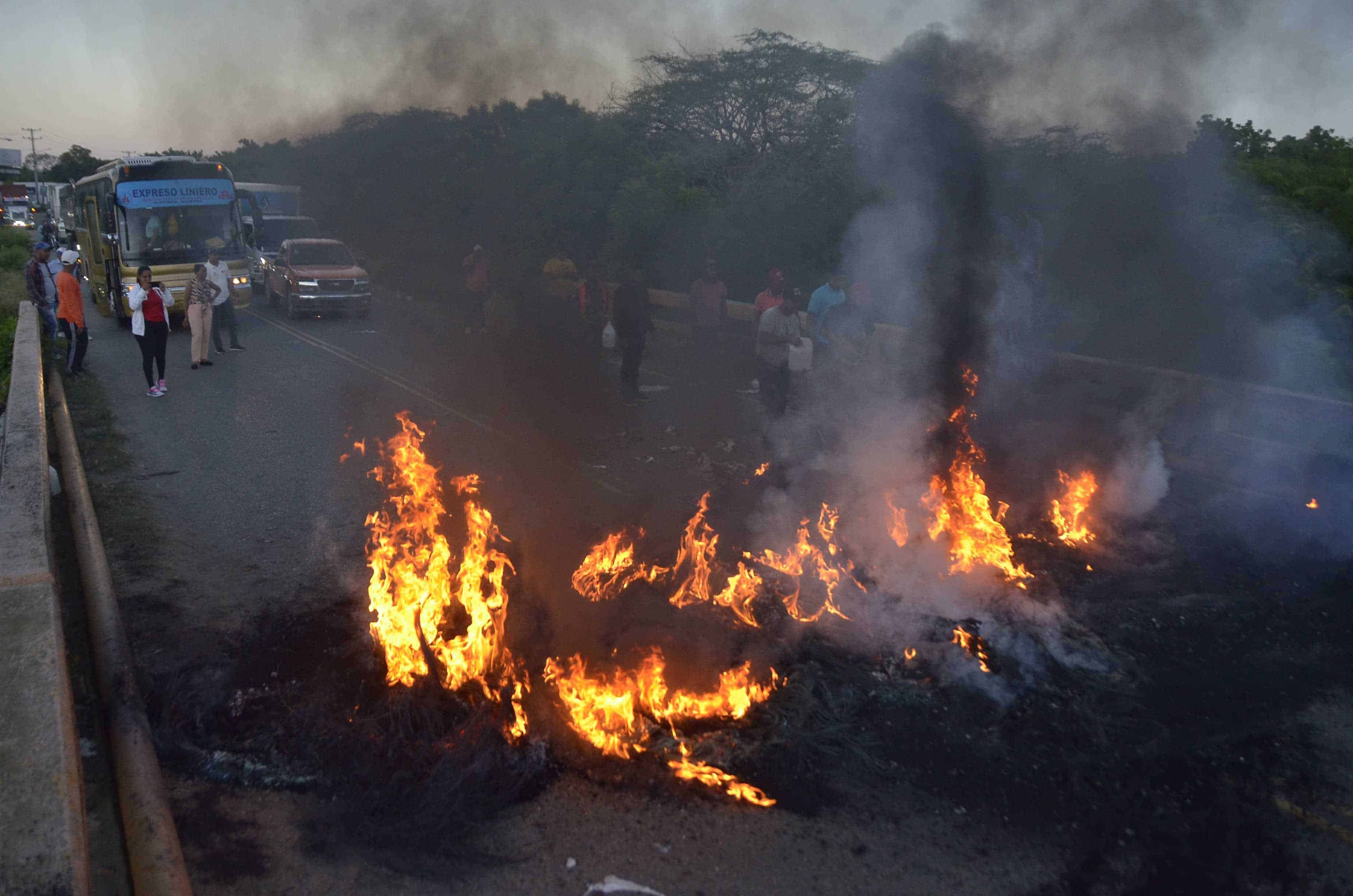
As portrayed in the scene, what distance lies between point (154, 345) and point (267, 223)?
16.0 meters

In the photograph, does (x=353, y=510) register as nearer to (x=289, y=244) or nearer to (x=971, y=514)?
(x=971, y=514)

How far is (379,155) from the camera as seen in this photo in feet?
127

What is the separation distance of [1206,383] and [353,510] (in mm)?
8992

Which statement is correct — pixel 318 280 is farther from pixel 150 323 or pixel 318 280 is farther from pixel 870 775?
pixel 870 775

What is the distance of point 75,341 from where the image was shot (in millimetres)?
11828

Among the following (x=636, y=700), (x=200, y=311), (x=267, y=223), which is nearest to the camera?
(x=636, y=700)

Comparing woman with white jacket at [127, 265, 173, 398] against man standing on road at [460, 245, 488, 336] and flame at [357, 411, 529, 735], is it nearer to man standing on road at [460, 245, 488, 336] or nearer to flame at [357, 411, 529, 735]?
man standing on road at [460, 245, 488, 336]

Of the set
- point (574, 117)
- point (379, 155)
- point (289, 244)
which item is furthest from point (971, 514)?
point (379, 155)

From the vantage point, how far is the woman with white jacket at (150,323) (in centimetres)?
1075

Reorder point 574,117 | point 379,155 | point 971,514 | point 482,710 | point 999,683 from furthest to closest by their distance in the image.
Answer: point 379,155
point 574,117
point 971,514
point 999,683
point 482,710

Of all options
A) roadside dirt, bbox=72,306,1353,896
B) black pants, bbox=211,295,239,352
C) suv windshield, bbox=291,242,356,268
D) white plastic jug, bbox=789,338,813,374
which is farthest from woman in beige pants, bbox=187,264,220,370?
white plastic jug, bbox=789,338,813,374

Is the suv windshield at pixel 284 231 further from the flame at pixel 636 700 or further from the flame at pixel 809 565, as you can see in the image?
the flame at pixel 636 700

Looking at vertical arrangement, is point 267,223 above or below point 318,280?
above

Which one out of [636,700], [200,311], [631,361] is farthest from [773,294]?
[200,311]
